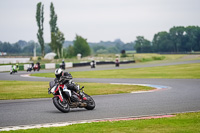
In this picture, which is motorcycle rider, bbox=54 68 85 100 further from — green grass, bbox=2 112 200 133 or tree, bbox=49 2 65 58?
tree, bbox=49 2 65 58

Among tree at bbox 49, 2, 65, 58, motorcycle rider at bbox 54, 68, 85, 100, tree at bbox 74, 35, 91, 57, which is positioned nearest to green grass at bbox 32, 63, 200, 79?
motorcycle rider at bbox 54, 68, 85, 100

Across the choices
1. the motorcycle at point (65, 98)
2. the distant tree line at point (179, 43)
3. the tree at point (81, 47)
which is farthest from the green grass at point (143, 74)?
the distant tree line at point (179, 43)

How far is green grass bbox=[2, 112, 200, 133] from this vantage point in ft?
27.2

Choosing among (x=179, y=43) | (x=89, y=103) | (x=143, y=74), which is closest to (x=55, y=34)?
(x=143, y=74)

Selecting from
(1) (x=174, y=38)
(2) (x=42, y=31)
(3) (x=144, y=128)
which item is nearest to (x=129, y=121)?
(3) (x=144, y=128)

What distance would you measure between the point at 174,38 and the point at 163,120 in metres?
187

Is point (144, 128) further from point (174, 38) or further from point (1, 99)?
point (174, 38)

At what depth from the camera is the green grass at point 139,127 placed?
8297mm

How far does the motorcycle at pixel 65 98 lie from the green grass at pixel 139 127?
2.50 m

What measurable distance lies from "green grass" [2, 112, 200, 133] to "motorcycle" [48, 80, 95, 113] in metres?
2.50

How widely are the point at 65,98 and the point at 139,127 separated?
3838 millimetres

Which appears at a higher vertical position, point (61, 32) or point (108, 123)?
point (61, 32)

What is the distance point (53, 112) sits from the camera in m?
12.1

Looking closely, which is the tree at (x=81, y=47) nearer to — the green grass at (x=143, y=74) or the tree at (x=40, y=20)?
the tree at (x=40, y=20)
